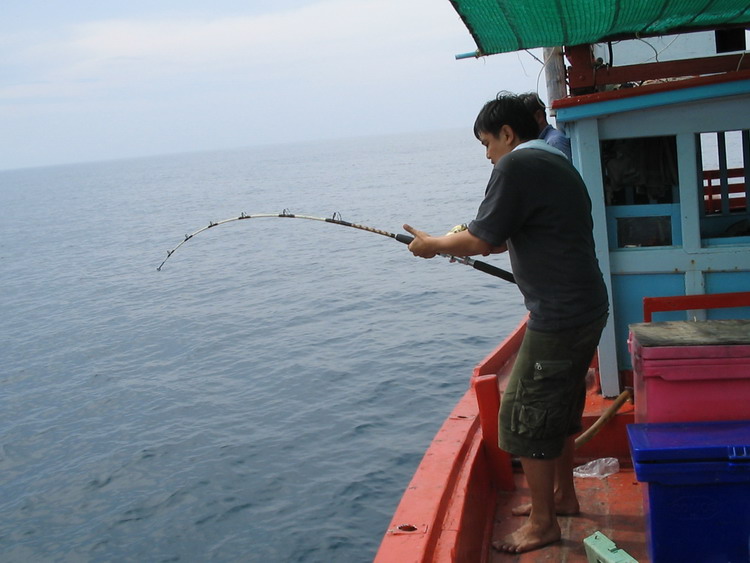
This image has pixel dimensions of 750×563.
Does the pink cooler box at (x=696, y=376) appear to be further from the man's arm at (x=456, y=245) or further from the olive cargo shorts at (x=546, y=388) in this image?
the man's arm at (x=456, y=245)

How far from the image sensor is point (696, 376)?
2.82 meters

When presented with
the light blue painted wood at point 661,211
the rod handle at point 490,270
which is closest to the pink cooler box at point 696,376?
the rod handle at point 490,270

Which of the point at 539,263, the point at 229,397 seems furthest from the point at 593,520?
the point at 229,397

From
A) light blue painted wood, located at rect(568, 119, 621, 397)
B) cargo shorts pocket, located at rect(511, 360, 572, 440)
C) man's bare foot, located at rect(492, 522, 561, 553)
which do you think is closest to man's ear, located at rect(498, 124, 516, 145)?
cargo shorts pocket, located at rect(511, 360, 572, 440)

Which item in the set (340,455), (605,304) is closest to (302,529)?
(340,455)

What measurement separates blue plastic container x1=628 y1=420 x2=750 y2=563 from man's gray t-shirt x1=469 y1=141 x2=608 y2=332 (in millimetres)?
514

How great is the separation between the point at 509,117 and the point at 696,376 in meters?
1.18

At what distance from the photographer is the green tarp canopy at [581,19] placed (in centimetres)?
352

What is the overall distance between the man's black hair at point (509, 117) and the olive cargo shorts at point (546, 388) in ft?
2.50

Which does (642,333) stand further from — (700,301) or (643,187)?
(643,187)

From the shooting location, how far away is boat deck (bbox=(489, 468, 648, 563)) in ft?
10.6

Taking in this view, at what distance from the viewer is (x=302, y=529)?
24.5 ft

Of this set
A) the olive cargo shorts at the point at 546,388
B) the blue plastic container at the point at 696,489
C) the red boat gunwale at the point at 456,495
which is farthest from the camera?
the red boat gunwale at the point at 456,495

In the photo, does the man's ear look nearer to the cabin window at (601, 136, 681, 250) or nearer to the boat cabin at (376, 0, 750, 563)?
the boat cabin at (376, 0, 750, 563)
